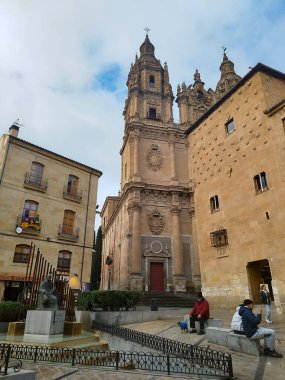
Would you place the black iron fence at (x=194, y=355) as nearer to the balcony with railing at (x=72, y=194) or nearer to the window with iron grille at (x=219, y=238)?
the window with iron grille at (x=219, y=238)

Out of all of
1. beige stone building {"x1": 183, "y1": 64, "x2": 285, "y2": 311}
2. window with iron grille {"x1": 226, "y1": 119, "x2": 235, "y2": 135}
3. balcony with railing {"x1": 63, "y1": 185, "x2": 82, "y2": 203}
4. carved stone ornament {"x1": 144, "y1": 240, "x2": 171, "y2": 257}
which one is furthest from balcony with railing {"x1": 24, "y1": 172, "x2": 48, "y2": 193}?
window with iron grille {"x1": 226, "y1": 119, "x2": 235, "y2": 135}

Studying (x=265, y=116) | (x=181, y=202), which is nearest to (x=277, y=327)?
(x=265, y=116)

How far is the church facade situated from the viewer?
15352mm

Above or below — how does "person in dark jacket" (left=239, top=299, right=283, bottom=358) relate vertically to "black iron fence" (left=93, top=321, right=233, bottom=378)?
above

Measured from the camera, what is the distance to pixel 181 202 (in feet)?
109

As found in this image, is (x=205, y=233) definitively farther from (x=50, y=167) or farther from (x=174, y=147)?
(x=174, y=147)

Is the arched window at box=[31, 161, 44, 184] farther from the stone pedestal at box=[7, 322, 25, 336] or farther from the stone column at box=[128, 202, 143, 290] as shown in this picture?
the stone pedestal at box=[7, 322, 25, 336]

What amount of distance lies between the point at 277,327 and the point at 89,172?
19.8 m

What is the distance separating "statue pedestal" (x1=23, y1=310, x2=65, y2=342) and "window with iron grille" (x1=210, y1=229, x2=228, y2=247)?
35.2 ft

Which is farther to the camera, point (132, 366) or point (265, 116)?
point (265, 116)

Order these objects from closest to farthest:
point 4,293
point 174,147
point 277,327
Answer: point 277,327 → point 4,293 → point 174,147

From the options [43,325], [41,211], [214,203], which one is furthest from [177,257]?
[43,325]

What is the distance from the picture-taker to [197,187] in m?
20.5

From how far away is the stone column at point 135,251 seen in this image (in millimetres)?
28094
